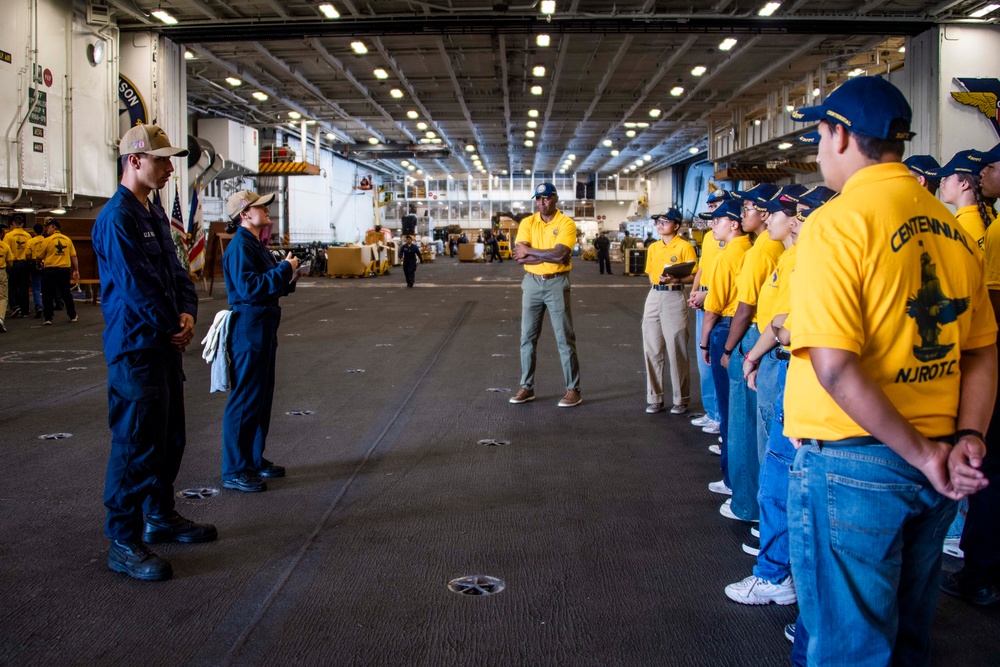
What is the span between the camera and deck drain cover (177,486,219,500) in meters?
4.51

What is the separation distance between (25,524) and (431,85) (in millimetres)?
25522

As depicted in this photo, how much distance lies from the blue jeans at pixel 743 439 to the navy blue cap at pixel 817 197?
83 cm

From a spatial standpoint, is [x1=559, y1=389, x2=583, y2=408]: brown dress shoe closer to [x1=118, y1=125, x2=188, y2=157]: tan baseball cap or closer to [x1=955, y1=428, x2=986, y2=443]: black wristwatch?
[x1=118, y1=125, x2=188, y2=157]: tan baseball cap

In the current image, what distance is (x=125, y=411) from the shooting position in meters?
3.51

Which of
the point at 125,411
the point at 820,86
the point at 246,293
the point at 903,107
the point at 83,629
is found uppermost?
the point at 820,86

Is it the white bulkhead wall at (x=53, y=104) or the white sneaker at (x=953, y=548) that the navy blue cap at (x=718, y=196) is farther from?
the white bulkhead wall at (x=53, y=104)

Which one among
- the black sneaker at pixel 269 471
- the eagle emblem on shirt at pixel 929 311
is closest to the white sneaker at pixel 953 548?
the eagle emblem on shirt at pixel 929 311

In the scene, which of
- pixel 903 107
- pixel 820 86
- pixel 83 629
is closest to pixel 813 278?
pixel 903 107

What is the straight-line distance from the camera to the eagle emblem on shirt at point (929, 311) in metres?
1.80

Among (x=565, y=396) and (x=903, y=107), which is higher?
(x=903, y=107)

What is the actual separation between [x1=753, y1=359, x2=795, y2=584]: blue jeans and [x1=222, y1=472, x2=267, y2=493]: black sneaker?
9.24 feet

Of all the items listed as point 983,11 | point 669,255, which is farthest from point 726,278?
point 983,11

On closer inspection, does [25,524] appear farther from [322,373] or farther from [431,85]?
[431,85]

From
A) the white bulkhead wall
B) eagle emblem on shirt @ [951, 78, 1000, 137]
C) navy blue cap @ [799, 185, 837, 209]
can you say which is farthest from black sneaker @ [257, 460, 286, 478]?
eagle emblem on shirt @ [951, 78, 1000, 137]
